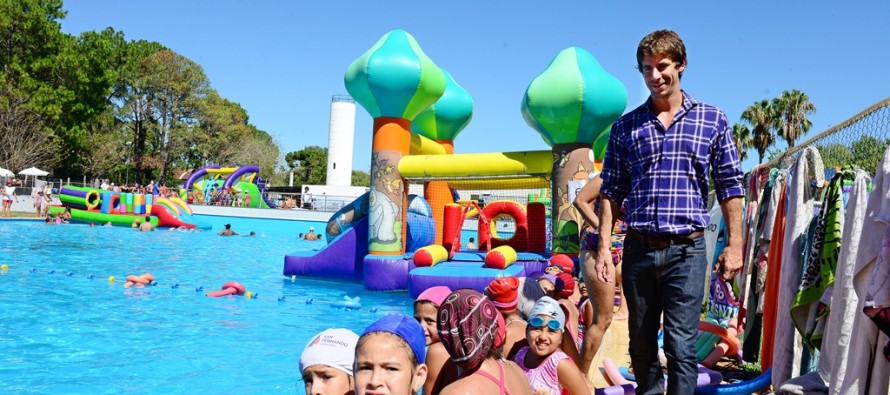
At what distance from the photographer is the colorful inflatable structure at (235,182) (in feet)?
108

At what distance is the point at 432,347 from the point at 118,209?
23810 mm

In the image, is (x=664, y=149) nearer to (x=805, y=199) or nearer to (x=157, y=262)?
(x=805, y=199)

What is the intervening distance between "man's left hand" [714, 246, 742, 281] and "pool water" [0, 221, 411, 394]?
12.2 feet

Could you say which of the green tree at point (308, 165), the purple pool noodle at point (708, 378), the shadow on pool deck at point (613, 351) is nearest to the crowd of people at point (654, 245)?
the purple pool noodle at point (708, 378)

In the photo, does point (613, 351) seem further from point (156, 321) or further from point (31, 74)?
point (31, 74)

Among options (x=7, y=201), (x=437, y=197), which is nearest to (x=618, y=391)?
(x=437, y=197)

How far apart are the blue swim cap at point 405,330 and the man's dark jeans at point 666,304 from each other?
0.92 m

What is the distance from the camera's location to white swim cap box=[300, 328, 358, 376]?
96.8 inches

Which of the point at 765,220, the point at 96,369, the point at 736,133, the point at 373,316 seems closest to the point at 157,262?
the point at 373,316

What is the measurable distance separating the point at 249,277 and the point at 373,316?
15.6ft

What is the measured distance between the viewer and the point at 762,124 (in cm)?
3353

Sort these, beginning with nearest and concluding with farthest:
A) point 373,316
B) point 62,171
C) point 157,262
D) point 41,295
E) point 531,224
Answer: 1. point 373,316
2. point 41,295
3. point 531,224
4. point 157,262
5. point 62,171

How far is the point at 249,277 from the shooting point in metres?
13.0

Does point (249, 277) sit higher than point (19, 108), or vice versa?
point (19, 108)
